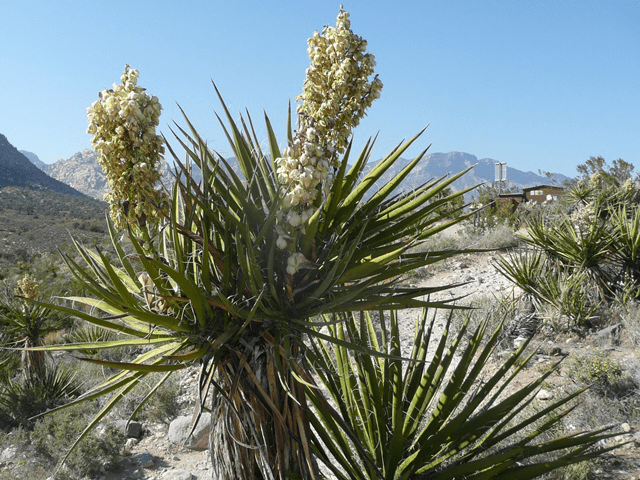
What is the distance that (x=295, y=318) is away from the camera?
6.31 feet

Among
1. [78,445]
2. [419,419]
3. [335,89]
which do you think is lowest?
[78,445]

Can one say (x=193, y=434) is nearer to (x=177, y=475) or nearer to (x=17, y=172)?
(x=177, y=475)

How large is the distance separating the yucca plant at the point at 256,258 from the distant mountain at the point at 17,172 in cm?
7380

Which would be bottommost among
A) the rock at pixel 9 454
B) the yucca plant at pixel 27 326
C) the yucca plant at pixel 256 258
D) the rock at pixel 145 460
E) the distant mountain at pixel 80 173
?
the rock at pixel 9 454

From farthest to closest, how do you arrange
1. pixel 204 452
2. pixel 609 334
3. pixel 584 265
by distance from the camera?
pixel 584 265, pixel 609 334, pixel 204 452

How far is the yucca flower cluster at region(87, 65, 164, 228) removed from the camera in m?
1.70

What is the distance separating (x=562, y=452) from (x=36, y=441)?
5.41 m

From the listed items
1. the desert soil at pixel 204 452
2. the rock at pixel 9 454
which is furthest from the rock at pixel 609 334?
the rock at pixel 9 454

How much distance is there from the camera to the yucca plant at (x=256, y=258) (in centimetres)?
173

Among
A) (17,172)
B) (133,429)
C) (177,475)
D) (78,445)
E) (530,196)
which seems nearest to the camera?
(177,475)

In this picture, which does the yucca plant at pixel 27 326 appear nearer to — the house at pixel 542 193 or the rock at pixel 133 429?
the rock at pixel 133 429

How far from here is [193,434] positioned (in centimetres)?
511

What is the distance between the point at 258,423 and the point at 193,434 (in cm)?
354

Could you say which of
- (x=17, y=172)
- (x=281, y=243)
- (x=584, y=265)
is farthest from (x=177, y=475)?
(x=17, y=172)
